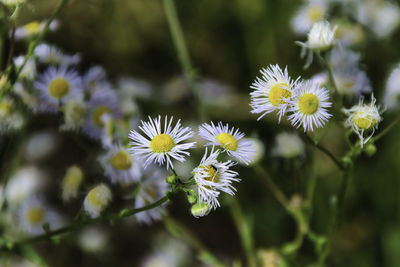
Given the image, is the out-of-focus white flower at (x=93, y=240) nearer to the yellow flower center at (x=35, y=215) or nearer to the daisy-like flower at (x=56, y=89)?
the yellow flower center at (x=35, y=215)

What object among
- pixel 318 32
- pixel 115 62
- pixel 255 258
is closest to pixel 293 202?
pixel 255 258

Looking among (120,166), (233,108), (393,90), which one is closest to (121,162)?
(120,166)

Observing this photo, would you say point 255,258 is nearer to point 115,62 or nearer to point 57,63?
point 57,63

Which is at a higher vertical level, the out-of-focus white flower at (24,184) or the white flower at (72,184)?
the out-of-focus white flower at (24,184)

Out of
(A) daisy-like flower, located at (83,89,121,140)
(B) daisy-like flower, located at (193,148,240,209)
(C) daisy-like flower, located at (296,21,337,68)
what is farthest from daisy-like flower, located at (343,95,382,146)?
(A) daisy-like flower, located at (83,89,121,140)

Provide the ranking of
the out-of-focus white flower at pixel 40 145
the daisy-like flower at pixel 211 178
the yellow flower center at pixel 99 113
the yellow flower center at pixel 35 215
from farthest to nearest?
the out-of-focus white flower at pixel 40 145 < the yellow flower center at pixel 35 215 < the yellow flower center at pixel 99 113 < the daisy-like flower at pixel 211 178

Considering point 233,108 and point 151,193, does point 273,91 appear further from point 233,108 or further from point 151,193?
point 233,108

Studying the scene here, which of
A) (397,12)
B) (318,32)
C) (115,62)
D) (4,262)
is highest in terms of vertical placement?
(115,62)

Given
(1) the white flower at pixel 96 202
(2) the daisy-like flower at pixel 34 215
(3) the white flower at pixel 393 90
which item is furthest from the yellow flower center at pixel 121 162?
(3) the white flower at pixel 393 90
